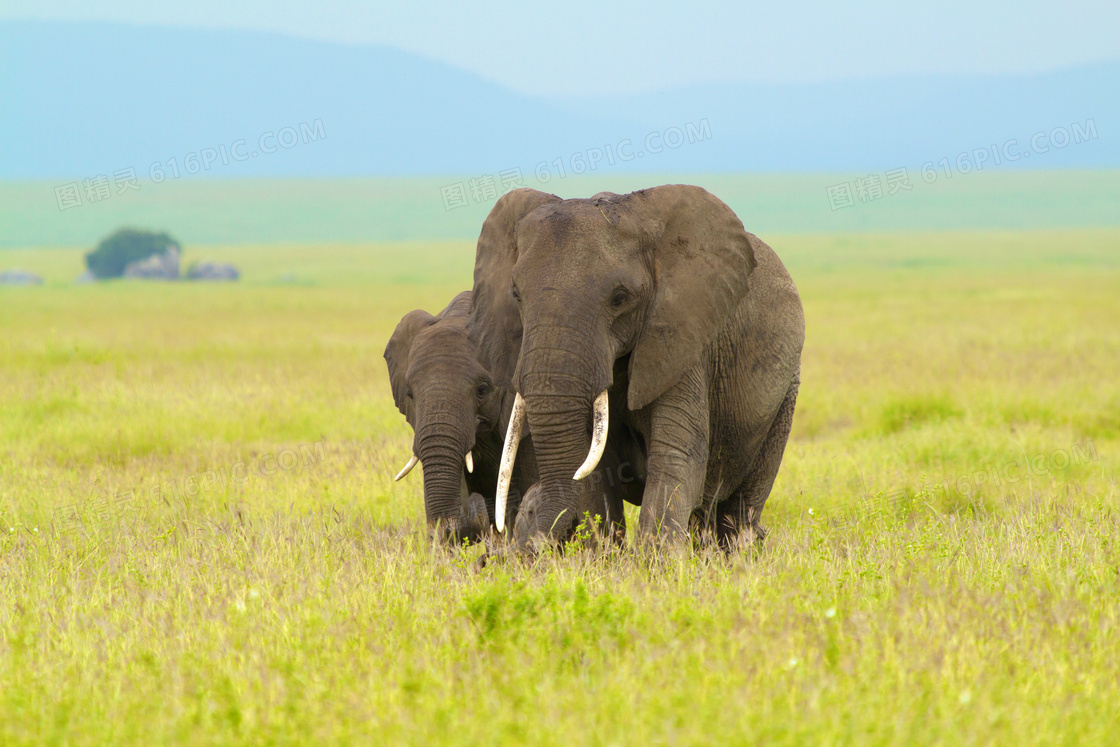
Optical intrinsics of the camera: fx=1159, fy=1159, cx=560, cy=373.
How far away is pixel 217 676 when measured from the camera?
4.21 meters

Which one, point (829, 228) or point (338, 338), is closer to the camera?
point (338, 338)

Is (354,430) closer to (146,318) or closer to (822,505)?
(822,505)

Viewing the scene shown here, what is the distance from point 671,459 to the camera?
6059 mm

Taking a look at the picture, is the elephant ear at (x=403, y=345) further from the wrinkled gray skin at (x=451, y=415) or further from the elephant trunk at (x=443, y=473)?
the elephant trunk at (x=443, y=473)

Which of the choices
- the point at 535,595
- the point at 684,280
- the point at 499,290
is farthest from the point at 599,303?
the point at 535,595

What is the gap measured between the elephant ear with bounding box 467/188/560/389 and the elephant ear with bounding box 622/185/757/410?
60 cm

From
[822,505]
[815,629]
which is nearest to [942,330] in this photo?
[822,505]

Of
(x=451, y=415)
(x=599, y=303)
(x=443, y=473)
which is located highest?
(x=599, y=303)

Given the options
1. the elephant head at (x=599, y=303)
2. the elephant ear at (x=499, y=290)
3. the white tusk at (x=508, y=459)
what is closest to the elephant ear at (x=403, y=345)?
the elephant ear at (x=499, y=290)

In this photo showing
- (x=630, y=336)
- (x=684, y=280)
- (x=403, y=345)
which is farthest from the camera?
(x=403, y=345)

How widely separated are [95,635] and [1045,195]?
195152mm

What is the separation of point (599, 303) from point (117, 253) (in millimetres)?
86670

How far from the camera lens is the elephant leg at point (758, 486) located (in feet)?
25.0

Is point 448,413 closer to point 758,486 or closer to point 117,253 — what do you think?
point 758,486
